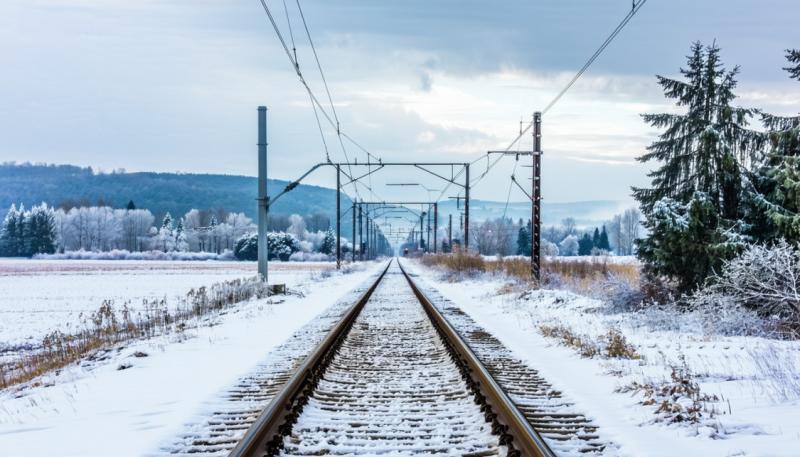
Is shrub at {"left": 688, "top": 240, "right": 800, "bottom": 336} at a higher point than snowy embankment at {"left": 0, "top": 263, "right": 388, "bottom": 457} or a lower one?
higher

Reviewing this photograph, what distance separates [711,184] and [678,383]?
9667 mm

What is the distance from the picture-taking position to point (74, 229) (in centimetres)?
18588

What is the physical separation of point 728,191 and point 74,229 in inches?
7677

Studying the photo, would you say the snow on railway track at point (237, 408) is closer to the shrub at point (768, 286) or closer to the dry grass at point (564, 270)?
the shrub at point (768, 286)

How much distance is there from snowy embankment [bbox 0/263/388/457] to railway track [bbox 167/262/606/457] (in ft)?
1.63

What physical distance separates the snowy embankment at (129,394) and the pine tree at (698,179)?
28.0 feet

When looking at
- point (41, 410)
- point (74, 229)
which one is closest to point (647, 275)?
point (41, 410)

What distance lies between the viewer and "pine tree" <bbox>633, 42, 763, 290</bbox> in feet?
49.0

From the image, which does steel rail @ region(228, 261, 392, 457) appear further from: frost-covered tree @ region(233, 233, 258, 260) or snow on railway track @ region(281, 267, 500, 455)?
frost-covered tree @ region(233, 233, 258, 260)

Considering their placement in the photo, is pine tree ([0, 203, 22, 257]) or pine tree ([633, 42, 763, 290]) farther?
pine tree ([0, 203, 22, 257])

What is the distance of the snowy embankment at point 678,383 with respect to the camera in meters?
5.83

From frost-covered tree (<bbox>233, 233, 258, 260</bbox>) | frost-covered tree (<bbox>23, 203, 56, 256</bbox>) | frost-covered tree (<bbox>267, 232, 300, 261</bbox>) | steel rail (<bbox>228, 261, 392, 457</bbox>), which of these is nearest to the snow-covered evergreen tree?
frost-covered tree (<bbox>23, 203, 56, 256</bbox>)

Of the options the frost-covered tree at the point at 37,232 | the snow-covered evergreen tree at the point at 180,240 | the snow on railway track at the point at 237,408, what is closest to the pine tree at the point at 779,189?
the snow on railway track at the point at 237,408

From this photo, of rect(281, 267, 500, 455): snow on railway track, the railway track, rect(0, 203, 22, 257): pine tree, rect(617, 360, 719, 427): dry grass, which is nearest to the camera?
the railway track
